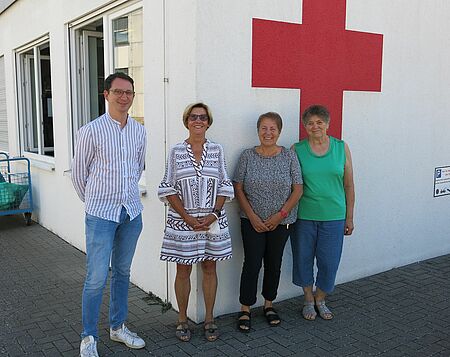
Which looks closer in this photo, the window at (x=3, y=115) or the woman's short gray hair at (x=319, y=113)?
the woman's short gray hair at (x=319, y=113)

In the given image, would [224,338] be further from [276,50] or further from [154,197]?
[276,50]

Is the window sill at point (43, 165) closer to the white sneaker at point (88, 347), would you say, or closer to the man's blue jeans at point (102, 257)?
the man's blue jeans at point (102, 257)

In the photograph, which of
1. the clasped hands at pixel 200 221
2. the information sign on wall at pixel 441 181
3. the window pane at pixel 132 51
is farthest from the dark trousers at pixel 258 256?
the information sign on wall at pixel 441 181

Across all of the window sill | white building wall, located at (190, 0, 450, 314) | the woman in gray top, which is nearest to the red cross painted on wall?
white building wall, located at (190, 0, 450, 314)

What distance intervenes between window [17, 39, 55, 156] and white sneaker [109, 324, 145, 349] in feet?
14.3

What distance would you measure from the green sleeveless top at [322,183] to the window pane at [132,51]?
1680 millimetres

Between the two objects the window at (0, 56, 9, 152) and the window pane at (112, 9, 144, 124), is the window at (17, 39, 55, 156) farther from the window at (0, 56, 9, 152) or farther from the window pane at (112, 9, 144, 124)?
the window pane at (112, 9, 144, 124)

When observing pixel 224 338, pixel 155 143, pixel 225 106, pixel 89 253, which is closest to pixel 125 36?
pixel 155 143

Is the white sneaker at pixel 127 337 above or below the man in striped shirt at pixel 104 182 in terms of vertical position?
below

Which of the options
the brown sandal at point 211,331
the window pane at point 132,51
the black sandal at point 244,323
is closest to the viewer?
the brown sandal at point 211,331

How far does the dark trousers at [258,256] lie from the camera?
12.7 feet

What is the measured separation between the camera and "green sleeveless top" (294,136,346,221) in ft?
13.0

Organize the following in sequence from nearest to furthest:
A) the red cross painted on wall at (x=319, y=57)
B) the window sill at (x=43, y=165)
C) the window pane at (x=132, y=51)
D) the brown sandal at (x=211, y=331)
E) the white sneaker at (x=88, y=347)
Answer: the white sneaker at (x=88, y=347), the brown sandal at (x=211, y=331), the red cross painted on wall at (x=319, y=57), the window pane at (x=132, y=51), the window sill at (x=43, y=165)

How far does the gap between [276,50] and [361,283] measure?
2.36m
